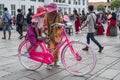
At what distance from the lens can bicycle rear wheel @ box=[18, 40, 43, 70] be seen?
22.0 feet

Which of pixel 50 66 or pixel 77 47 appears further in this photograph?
pixel 50 66

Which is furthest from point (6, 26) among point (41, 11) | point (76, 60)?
point (76, 60)

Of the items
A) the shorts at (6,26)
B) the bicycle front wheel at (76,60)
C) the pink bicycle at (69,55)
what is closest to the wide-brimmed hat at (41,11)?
the pink bicycle at (69,55)

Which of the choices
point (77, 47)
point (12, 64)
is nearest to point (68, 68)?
point (77, 47)

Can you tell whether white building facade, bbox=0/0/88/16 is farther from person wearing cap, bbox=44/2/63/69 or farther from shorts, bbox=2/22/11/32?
person wearing cap, bbox=44/2/63/69

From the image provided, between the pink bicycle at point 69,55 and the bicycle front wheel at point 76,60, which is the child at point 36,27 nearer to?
the pink bicycle at point 69,55

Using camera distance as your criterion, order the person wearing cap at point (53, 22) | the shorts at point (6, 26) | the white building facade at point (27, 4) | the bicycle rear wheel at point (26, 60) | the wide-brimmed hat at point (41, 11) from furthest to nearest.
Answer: the white building facade at point (27, 4) < the shorts at point (6, 26) < the bicycle rear wheel at point (26, 60) < the person wearing cap at point (53, 22) < the wide-brimmed hat at point (41, 11)

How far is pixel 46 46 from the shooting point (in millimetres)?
6586

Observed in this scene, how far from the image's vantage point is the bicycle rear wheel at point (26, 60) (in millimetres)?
6707

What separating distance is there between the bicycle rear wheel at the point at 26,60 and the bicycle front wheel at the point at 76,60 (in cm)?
77

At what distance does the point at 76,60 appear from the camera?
6113 millimetres

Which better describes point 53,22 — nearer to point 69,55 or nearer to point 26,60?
point 69,55

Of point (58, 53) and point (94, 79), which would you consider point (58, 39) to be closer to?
point (58, 53)

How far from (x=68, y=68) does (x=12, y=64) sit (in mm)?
1958
